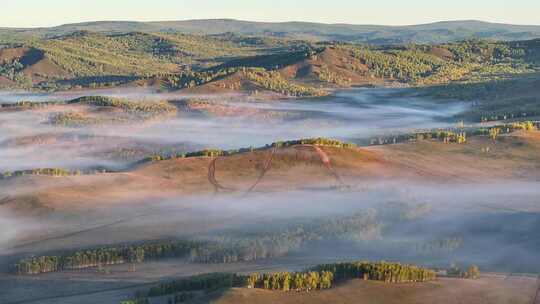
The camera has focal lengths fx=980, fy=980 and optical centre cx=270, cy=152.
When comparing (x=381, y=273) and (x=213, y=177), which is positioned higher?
(x=381, y=273)

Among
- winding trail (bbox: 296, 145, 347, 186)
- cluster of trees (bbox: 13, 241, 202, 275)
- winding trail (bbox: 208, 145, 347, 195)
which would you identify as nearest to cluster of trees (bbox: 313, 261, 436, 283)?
cluster of trees (bbox: 13, 241, 202, 275)

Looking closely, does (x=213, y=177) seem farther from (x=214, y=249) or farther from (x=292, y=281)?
(x=292, y=281)

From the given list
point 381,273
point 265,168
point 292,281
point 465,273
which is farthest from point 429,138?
point 292,281

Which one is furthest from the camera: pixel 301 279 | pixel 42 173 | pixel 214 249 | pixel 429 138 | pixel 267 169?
pixel 429 138

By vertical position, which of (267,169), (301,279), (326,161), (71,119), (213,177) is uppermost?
(301,279)

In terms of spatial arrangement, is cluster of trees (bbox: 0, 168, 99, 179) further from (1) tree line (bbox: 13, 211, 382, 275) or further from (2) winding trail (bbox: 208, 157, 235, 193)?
(1) tree line (bbox: 13, 211, 382, 275)

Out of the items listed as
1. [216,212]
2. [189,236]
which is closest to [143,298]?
[189,236]

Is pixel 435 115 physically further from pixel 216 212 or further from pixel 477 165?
pixel 216 212
